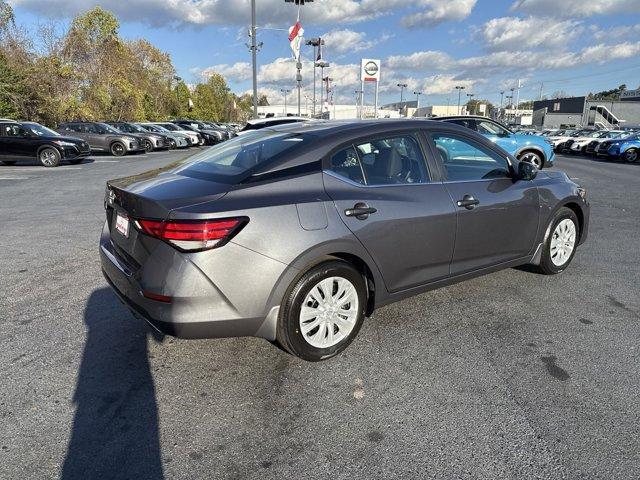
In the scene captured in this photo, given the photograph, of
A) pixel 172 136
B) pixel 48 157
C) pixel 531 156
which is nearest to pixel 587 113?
pixel 172 136

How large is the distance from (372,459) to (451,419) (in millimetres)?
570

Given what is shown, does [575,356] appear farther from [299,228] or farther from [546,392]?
[299,228]

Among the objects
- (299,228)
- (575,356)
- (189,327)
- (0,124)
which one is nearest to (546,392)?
(575,356)

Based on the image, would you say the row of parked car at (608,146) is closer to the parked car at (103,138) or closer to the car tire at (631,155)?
the car tire at (631,155)

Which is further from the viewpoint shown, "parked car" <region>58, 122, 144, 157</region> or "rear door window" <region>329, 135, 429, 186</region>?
"parked car" <region>58, 122, 144, 157</region>

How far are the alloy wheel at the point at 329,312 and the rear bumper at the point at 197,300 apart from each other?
0.27m

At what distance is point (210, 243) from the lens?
2664 millimetres

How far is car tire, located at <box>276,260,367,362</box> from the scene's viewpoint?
3012 millimetres

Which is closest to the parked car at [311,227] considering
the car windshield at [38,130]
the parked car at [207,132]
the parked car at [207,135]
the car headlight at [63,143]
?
the car headlight at [63,143]

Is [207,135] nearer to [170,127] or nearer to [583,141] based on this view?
[170,127]

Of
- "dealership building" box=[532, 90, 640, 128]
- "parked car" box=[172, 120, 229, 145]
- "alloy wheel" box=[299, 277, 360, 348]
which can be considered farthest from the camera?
"dealership building" box=[532, 90, 640, 128]

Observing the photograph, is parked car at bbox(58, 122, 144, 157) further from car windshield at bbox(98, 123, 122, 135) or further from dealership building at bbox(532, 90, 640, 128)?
dealership building at bbox(532, 90, 640, 128)

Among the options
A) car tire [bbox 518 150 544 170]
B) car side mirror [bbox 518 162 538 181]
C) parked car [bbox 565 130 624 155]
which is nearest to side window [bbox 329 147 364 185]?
car side mirror [bbox 518 162 538 181]

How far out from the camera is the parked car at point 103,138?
73.7 feet
